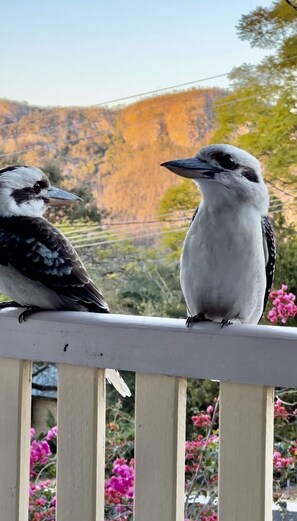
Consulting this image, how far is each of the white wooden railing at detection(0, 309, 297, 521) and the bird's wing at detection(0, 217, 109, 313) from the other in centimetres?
8

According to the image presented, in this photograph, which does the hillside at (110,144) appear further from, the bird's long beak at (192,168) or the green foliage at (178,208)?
the bird's long beak at (192,168)

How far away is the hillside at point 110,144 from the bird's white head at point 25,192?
2.69m

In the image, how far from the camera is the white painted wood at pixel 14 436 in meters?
0.89

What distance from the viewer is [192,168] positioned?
0.85 metres

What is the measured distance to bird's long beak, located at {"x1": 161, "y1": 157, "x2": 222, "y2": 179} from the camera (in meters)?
0.84

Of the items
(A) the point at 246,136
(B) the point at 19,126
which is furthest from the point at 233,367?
(B) the point at 19,126

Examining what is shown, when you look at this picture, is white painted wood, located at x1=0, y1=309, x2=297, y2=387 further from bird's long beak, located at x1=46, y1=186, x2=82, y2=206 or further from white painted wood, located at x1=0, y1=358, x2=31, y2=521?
bird's long beak, located at x1=46, y1=186, x2=82, y2=206

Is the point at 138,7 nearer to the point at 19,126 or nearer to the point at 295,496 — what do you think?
the point at 19,126

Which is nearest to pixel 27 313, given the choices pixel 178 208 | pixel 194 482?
pixel 194 482

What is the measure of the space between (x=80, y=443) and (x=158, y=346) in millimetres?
141

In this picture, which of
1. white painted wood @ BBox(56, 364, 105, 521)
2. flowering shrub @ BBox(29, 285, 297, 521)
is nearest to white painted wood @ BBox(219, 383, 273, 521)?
white painted wood @ BBox(56, 364, 105, 521)

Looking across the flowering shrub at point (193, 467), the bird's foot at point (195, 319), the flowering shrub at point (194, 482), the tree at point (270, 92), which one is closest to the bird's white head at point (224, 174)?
the bird's foot at point (195, 319)

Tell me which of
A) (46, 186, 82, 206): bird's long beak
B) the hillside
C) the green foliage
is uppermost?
the hillside

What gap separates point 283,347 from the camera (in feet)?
2.43
